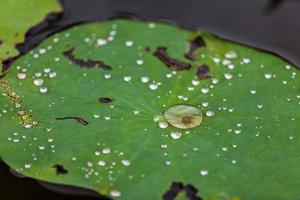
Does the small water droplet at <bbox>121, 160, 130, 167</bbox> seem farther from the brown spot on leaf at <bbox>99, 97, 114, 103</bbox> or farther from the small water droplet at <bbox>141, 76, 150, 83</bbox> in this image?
the small water droplet at <bbox>141, 76, 150, 83</bbox>

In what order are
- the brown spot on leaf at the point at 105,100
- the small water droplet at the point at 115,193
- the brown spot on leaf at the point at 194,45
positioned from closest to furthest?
the small water droplet at the point at 115,193 < the brown spot on leaf at the point at 105,100 < the brown spot on leaf at the point at 194,45

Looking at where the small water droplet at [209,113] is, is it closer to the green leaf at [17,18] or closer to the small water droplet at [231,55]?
the small water droplet at [231,55]

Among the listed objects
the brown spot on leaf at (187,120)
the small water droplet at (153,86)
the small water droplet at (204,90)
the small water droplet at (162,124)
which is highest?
the small water droplet at (204,90)

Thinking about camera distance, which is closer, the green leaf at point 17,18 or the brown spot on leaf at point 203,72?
the brown spot on leaf at point 203,72

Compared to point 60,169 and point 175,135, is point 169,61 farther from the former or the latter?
point 60,169

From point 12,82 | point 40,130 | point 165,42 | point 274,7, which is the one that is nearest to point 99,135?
point 40,130

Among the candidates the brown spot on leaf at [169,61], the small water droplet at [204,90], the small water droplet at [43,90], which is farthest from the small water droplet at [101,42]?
the small water droplet at [204,90]

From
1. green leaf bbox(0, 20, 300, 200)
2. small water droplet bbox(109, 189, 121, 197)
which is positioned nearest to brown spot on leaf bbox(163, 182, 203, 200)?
→ green leaf bbox(0, 20, 300, 200)

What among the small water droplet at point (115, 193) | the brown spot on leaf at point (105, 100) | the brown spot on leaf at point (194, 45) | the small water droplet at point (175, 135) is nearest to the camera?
the small water droplet at point (115, 193)
